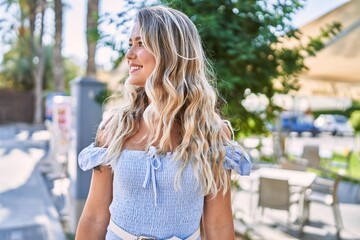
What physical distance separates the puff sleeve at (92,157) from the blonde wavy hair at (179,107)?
0.04 m

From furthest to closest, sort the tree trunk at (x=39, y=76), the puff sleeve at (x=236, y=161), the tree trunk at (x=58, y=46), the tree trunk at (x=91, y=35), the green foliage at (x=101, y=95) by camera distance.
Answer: the tree trunk at (x=39, y=76) → the tree trunk at (x=58, y=46) → the green foliage at (x=101, y=95) → the tree trunk at (x=91, y=35) → the puff sleeve at (x=236, y=161)

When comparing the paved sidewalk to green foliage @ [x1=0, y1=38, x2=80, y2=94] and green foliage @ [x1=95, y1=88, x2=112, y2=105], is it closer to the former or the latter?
green foliage @ [x1=95, y1=88, x2=112, y2=105]

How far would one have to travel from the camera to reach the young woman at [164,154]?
1.26 metres

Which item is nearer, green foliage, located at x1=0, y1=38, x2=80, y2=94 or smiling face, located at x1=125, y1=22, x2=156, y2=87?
smiling face, located at x1=125, y1=22, x2=156, y2=87

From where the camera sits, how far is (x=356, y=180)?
7281mm

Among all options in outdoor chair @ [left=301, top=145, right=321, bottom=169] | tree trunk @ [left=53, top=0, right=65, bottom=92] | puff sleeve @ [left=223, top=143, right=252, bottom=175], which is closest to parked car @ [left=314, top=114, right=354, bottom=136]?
tree trunk @ [left=53, top=0, right=65, bottom=92]

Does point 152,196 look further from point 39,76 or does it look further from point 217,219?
point 39,76

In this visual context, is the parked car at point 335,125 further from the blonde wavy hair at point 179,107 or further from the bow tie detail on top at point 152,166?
the bow tie detail on top at point 152,166

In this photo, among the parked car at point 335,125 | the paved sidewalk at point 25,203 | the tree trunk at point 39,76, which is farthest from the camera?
the parked car at point 335,125

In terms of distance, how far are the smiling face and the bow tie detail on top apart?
0.25 m

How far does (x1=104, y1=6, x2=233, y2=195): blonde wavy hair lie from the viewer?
128 centimetres

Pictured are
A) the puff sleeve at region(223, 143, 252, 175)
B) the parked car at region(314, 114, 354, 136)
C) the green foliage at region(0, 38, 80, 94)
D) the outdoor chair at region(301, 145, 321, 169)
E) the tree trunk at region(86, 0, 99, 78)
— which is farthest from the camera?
the green foliage at region(0, 38, 80, 94)

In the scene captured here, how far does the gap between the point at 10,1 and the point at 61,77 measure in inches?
407

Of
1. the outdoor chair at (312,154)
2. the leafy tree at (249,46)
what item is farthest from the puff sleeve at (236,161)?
the outdoor chair at (312,154)
